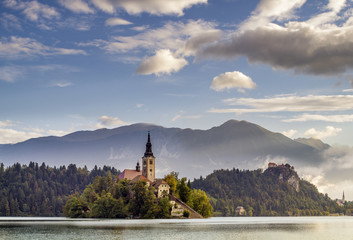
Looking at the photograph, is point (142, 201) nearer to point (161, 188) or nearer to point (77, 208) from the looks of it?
point (161, 188)

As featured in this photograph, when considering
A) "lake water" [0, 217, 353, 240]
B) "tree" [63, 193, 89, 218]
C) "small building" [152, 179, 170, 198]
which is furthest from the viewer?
"tree" [63, 193, 89, 218]

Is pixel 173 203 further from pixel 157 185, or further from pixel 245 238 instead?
pixel 245 238

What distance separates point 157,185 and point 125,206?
1918 centimetres

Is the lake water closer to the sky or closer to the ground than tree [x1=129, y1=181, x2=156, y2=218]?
closer to the ground

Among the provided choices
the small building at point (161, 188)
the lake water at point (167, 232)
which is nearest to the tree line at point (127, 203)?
the small building at point (161, 188)

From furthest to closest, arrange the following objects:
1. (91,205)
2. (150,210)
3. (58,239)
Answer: (91,205), (150,210), (58,239)

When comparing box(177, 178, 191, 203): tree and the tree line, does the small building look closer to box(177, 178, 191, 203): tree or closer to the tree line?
the tree line

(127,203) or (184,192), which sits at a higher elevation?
(184,192)

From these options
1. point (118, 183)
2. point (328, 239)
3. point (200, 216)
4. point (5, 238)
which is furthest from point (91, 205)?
point (328, 239)

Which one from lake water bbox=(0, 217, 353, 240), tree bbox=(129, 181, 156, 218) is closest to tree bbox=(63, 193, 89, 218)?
tree bbox=(129, 181, 156, 218)

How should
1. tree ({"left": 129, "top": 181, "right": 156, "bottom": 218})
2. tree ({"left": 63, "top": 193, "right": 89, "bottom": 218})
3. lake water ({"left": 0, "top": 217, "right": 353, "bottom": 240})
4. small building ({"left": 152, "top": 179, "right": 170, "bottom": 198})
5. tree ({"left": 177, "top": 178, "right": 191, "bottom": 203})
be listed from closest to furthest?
1. lake water ({"left": 0, "top": 217, "right": 353, "bottom": 240})
2. tree ({"left": 129, "top": 181, "right": 156, "bottom": 218})
3. small building ({"left": 152, "top": 179, "right": 170, "bottom": 198})
4. tree ({"left": 63, "top": 193, "right": 89, "bottom": 218})
5. tree ({"left": 177, "top": 178, "right": 191, "bottom": 203})

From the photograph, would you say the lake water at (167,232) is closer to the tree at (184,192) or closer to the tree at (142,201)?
the tree at (142,201)

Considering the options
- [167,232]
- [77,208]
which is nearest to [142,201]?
[77,208]

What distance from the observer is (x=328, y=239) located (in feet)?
263
